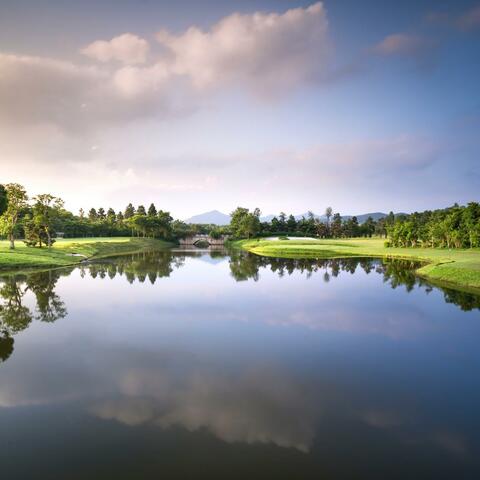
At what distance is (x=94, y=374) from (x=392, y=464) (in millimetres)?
11499

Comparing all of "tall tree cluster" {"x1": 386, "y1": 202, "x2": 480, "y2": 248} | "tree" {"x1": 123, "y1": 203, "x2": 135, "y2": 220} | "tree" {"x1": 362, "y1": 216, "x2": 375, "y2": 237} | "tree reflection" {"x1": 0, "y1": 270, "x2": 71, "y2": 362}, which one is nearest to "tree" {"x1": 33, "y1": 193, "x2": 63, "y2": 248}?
"tree reflection" {"x1": 0, "y1": 270, "x2": 71, "y2": 362}

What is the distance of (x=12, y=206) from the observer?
5788 cm

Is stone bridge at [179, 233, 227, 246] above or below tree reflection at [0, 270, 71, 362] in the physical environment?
above

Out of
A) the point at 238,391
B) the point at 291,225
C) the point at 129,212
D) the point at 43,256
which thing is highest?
the point at 129,212

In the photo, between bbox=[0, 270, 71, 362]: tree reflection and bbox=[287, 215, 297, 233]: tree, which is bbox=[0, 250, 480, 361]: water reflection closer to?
bbox=[0, 270, 71, 362]: tree reflection

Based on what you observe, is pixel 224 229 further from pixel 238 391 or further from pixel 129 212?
pixel 238 391

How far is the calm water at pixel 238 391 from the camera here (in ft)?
29.6

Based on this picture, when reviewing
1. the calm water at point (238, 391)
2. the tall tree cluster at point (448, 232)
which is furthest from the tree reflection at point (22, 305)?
the tall tree cluster at point (448, 232)

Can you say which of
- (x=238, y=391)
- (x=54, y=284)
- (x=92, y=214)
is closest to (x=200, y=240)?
(x=92, y=214)

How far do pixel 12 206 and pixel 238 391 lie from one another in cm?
6070

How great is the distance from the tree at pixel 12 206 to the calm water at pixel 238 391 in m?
37.3

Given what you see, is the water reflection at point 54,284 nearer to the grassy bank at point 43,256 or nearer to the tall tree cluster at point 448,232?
the grassy bank at point 43,256

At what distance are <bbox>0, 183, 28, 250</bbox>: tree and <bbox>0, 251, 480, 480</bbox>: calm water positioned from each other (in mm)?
37344

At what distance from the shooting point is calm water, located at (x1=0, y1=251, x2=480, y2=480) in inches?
355
